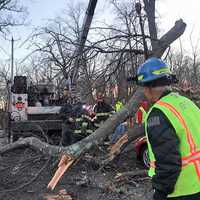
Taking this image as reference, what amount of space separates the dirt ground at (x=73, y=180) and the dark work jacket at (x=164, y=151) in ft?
12.7

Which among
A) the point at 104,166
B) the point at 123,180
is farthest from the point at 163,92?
the point at 104,166

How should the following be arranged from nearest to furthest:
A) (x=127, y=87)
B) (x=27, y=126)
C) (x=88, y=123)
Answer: (x=127, y=87) < (x=88, y=123) < (x=27, y=126)

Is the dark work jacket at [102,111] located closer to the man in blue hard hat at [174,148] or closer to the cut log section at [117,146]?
the cut log section at [117,146]

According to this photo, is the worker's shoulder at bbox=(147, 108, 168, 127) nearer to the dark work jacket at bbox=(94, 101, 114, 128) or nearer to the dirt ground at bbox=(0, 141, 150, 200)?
the dirt ground at bbox=(0, 141, 150, 200)

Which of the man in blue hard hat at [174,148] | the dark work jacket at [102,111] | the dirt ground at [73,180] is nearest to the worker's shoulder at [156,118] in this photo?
the man in blue hard hat at [174,148]

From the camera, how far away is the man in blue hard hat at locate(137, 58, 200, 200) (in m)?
2.60

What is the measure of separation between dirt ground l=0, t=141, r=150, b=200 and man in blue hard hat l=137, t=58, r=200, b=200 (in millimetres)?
3878

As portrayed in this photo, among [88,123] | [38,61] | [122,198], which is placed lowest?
[122,198]

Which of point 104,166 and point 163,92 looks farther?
point 104,166

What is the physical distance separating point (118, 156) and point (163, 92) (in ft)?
17.9

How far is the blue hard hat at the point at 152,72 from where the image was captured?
9.22 ft

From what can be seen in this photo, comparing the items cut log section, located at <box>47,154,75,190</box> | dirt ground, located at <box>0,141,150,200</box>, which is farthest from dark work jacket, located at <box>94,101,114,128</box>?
cut log section, located at <box>47,154,75,190</box>

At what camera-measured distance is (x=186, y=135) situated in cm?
264

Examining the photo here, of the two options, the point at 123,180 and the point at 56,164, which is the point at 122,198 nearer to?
the point at 123,180
